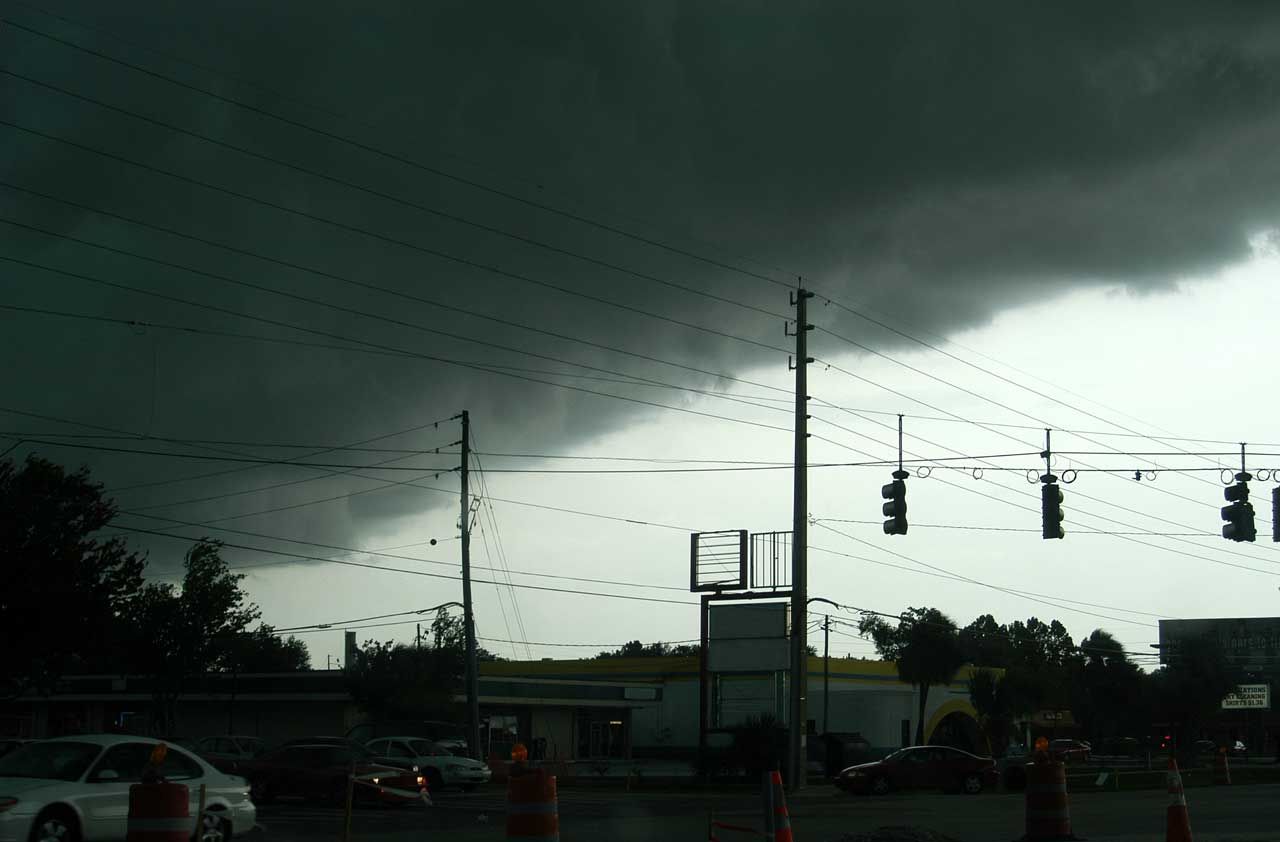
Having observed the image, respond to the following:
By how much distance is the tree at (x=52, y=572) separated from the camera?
123ft

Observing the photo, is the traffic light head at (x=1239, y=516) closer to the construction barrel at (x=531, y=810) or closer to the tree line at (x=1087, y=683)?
the construction barrel at (x=531, y=810)

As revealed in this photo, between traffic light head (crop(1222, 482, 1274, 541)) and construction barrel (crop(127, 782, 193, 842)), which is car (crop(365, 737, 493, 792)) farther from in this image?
construction barrel (crop(127, 782, 193, 842))

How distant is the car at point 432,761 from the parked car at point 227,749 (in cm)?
376

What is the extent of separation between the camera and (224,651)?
2319 inches

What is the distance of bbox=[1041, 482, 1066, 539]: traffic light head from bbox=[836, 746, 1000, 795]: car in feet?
42.1

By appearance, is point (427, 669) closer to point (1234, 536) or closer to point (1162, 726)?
point (1234, 536)

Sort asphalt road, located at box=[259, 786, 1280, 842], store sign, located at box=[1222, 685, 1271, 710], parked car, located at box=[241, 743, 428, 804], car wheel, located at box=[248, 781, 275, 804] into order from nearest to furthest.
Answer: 1. asphalt road, located at box=[259, 786, 1280, 842]
2. parked car, located at box=[241, 743, 428, 804]
3. car wheel, located at box=[248, 781, 275, 804]
4. store sign, located at box=[1222, 685, 1271, 710]

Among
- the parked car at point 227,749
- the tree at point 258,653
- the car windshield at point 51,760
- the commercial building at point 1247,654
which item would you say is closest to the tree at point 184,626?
the tree at point 258,653

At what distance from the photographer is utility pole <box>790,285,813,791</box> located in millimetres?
36375

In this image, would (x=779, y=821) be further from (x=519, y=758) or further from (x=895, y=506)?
(x=895, y=506)

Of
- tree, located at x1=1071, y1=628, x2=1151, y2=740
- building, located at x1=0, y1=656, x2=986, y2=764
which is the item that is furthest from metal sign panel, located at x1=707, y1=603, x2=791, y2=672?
tree, located at x1=1071, y1=628, x2=1151, y2=740

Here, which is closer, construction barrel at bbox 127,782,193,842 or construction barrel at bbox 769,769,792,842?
construction barrel at bbox 127,782,193,842

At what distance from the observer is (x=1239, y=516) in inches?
1032

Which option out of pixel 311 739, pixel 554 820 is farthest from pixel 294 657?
pixel 554 820
